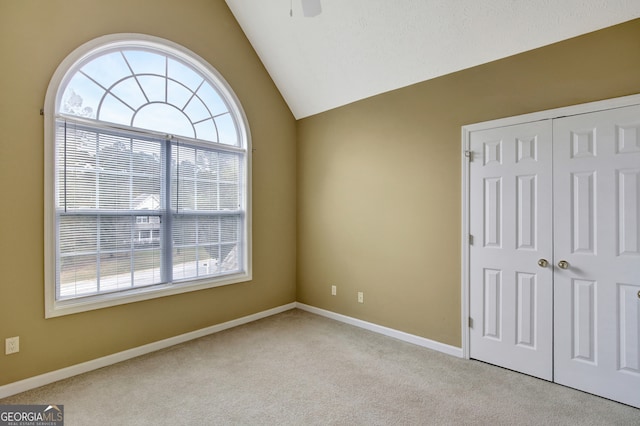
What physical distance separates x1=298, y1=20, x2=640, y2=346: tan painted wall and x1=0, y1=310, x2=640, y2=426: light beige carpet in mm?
608

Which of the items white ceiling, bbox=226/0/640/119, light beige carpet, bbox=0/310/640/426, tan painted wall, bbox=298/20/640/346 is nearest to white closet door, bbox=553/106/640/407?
light beige carpet, bbox=0/310/640/426

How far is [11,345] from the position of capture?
231 centimetres

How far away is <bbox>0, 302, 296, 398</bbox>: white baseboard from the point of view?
7.64ft

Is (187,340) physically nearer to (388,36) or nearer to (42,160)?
(42,160)

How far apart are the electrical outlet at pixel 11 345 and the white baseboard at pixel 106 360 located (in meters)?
0.23

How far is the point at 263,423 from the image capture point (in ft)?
6.58

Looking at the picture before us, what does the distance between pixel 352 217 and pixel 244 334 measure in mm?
1828

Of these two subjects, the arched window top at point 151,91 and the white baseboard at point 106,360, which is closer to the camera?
the white baseboard at point 106,360

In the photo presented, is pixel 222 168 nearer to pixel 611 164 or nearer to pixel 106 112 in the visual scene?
pixel 106 112

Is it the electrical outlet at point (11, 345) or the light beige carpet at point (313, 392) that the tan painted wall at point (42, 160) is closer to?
the electrical outlet at point (11, 345)

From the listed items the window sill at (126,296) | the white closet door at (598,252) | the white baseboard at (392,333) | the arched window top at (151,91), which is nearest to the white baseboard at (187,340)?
the white baseboard at (392,333)

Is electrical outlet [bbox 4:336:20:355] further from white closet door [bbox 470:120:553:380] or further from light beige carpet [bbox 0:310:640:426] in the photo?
white closet door [bbox 470:120:553:380]

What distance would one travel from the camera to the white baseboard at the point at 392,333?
299 cm

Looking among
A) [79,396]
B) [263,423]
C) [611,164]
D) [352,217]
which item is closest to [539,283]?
[611,164]
